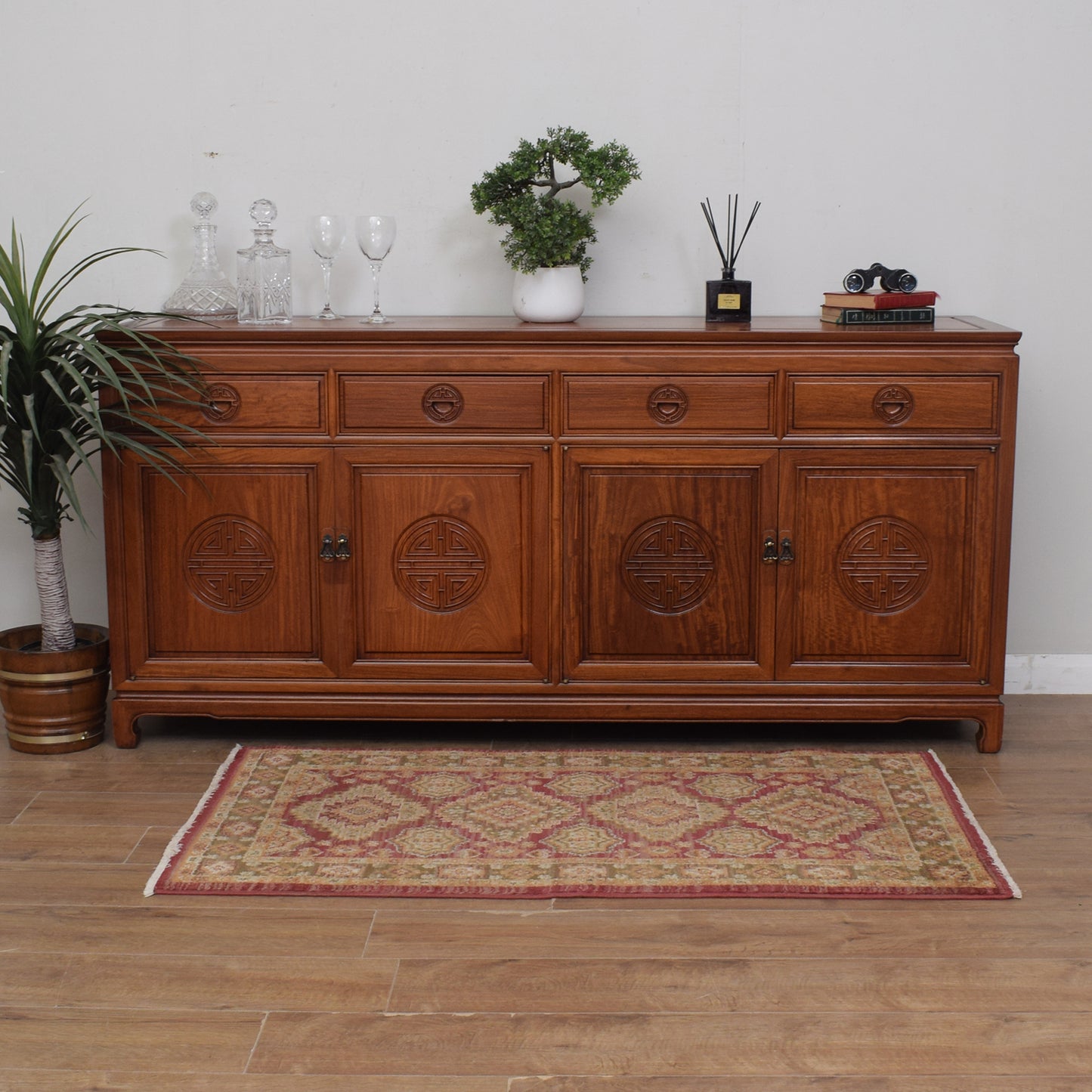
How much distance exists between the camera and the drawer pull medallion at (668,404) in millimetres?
3020

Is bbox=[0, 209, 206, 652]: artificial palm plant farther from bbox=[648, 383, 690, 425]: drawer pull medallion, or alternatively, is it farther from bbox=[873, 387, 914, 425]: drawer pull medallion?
bbox=[873, 387, 914, 425]: drawer pull medallion

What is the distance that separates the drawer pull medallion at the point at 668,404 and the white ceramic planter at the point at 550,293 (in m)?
0.34

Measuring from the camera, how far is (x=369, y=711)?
317 cm

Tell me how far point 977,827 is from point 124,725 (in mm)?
1945

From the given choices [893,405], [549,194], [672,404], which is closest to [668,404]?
[672,404]

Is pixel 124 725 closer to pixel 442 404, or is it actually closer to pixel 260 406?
pixel 260 406

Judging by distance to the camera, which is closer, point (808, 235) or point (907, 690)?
point (907, 690)

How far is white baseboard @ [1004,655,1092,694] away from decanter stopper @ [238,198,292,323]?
2.12 metres

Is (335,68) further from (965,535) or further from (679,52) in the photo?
(965,535)

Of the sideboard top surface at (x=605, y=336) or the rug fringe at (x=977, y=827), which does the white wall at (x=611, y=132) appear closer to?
the sideboard top surface at (x=605, y=336)

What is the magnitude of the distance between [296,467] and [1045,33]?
2141 millimetres

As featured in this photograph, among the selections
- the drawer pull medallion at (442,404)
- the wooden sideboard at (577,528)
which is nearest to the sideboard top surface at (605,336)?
the wooden sideboard at (577,528)

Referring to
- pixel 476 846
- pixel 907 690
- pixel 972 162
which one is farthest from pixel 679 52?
pixel 476 846

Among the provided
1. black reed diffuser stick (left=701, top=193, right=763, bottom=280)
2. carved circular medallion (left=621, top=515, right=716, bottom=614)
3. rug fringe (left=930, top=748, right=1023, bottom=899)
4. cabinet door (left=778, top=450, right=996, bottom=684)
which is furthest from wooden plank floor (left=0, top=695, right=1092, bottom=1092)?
black reed diffuser stick (left=701, top=193, right=763, bottom=280)
